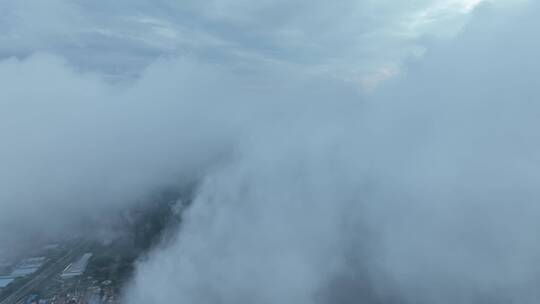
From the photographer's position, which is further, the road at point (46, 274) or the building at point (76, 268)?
the building at point (76, 268)

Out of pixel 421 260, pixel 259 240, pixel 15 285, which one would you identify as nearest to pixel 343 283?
pixel 421 260

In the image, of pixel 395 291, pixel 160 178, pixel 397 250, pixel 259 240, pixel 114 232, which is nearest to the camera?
pixel 395 291

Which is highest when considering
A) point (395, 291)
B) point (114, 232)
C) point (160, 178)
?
point (160, 178)

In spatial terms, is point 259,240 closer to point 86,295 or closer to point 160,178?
point 86,295

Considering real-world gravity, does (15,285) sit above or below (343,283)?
above

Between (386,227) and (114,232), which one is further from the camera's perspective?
(114,232)
